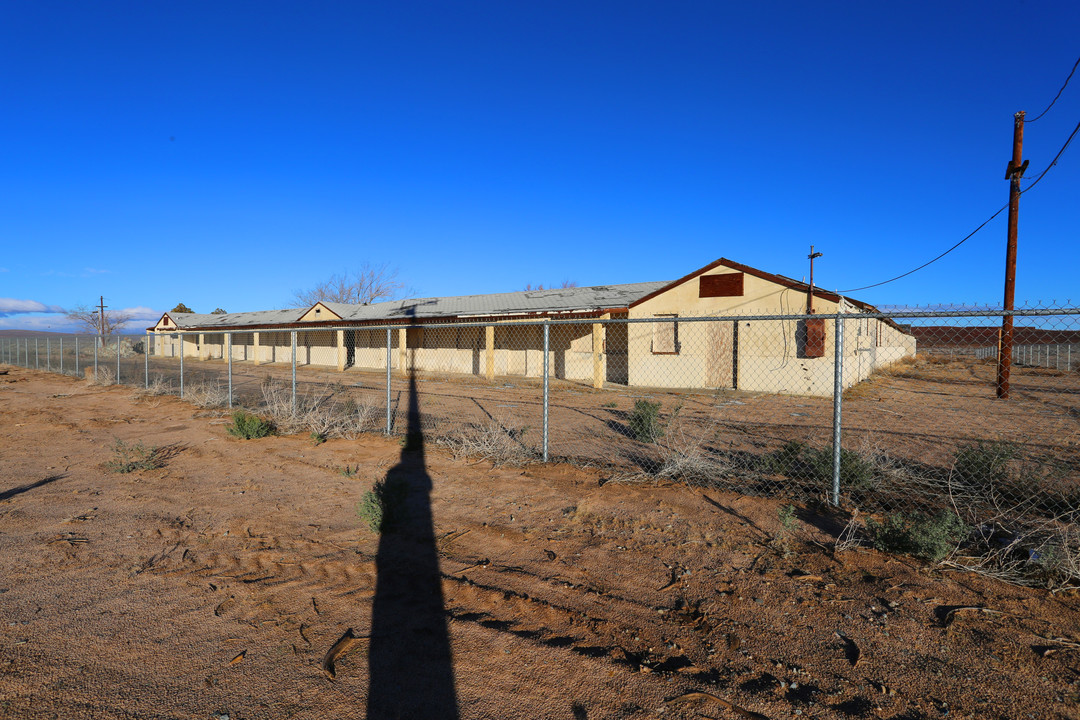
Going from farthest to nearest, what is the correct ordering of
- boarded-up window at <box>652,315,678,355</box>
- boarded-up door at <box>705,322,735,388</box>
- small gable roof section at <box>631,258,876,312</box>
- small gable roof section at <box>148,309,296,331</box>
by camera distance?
small gable roof section at <box>148,309,296,331</box> < boarded-up window at <box>652,315,678,355</box> < boarded-up door at <box>705,322,735,388</box> < small gable roof section at <box>631,258,876,312</box>

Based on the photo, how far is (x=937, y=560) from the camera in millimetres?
3689

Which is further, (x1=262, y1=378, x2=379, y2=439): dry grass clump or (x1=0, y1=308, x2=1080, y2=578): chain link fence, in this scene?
(x1=262, y1=378, x2=379, y2=439): dry grass clump

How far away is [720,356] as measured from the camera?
16.9 meters

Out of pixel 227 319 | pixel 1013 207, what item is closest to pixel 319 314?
pixel 227 319

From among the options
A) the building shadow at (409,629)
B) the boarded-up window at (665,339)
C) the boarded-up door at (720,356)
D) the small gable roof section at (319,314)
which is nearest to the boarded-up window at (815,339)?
the boarded-up door at (720,356)

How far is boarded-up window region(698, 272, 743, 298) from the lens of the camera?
16219 millimetres

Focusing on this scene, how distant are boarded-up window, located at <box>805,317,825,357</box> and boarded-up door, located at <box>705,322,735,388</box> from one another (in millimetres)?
2129

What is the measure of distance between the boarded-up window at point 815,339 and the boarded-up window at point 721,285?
2202mm

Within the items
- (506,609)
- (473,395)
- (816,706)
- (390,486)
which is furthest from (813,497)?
(473,395)

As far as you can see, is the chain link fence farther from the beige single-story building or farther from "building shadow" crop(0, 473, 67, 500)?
"building shadow" crop(0, 473, 67, 500)

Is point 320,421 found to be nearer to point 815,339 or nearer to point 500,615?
point 500,615

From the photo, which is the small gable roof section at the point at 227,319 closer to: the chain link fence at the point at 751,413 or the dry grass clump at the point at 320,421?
the chain link fence at the point at 751,413

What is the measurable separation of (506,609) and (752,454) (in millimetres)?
5147

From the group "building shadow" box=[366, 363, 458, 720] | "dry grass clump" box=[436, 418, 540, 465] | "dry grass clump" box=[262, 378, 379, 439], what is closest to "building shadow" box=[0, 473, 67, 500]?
"dry grass clump" box=[262, 378, 379, 439]
